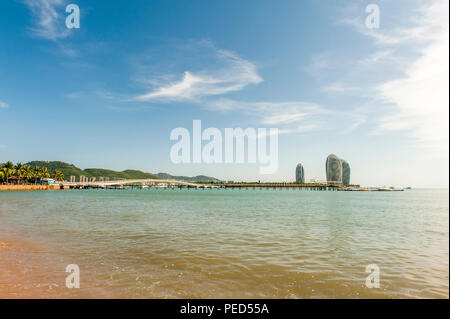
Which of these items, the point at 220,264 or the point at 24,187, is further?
the point at 24,187

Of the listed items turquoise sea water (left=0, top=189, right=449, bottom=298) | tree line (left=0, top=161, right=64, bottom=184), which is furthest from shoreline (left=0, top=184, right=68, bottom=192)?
turquoise sea water (left=0, top=189, right=449, bottom=298)

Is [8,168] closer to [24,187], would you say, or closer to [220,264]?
[24,187]

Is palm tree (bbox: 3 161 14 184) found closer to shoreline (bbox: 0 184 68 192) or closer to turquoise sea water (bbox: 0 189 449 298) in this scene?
shoreline (bbox: 0 184 68 192)

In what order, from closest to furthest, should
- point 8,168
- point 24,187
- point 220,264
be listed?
point 220,264 < point 8,168 < point 24,187

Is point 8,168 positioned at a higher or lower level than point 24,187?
higher

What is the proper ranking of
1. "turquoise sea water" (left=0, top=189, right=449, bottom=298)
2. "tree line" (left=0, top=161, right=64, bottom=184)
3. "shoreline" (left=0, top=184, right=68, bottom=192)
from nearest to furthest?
1. "turquoise sea water" (left=0, top=189, right=449, bottom=298)
2. "shoreline" (left=0, top=184, right=68, bottom=192)
3. "tree line" (left=0, top=161, right=64, bottom=184)

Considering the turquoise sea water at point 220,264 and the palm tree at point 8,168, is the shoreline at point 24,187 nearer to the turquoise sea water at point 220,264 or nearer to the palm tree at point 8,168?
the palm tree at point 8,168

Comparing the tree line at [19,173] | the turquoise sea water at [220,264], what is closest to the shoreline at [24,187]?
the tree line at [19,173]

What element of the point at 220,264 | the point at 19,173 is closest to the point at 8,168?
the point at 19,173

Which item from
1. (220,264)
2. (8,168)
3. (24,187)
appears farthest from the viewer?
(24,187)

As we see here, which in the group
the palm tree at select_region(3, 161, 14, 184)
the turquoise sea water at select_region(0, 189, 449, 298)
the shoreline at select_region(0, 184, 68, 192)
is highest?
the palm tree at select_region(3, 161, 14, 184)

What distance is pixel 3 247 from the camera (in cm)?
1328
